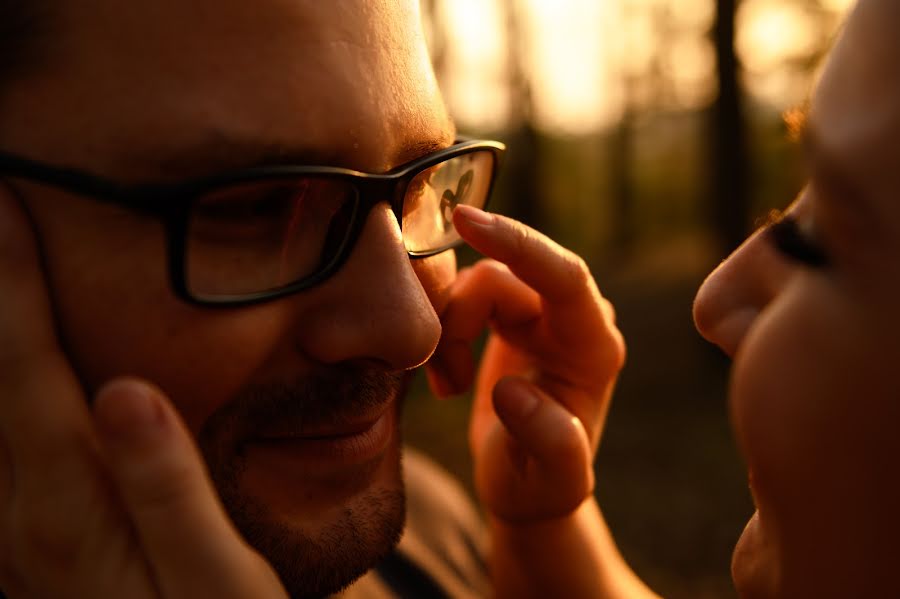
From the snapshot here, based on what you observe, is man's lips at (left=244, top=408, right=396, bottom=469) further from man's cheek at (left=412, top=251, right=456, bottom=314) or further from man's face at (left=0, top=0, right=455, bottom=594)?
man's cheek at (left=412, top=251, right=456, bottom=314)

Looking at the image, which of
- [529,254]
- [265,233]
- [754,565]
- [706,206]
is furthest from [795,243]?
[706,206]

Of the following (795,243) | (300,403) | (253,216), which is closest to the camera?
(795,243)

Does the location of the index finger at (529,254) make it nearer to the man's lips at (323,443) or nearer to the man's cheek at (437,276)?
the man's cheek at (437,276)

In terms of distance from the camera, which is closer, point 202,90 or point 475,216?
point 202,90

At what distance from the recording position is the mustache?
1.89m

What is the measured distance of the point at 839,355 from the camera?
1.36m

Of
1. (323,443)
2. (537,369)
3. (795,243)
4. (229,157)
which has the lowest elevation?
(537,369)

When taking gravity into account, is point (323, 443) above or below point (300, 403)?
below

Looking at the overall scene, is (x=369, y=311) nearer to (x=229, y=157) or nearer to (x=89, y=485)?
(x=229, y=157)

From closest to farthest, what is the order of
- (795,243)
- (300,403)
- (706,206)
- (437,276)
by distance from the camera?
(795,243), (300,403), (437,276), (706,206)

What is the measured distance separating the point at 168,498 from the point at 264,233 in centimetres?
65

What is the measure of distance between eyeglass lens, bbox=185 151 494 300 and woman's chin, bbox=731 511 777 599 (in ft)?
3.54

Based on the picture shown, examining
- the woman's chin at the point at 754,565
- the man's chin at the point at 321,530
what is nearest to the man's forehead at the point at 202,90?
the man's chin at the point at 321,530

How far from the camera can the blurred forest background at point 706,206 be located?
6609 millimetres
